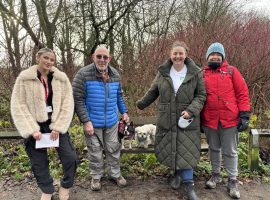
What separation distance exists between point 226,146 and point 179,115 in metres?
0.74

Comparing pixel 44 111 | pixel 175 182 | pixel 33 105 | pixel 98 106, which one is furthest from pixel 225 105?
pixel 33 105

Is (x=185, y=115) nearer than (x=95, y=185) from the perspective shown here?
Yes

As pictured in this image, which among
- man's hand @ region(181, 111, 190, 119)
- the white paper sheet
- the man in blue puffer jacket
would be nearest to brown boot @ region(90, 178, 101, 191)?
the man in blue puffer jacket

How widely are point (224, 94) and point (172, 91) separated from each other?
2.10 feet

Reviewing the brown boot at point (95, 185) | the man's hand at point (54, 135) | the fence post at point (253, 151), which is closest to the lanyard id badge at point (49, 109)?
the man's hand at point (54, 135)

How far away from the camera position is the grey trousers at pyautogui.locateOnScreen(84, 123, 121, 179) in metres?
3.90

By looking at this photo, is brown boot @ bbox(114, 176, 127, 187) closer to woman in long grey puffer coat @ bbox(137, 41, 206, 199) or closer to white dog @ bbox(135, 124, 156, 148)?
white dog @ bbox(135, 124, 156, 148)

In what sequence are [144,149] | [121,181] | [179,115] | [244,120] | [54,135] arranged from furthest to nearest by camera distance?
[144,149]
[121,181]
[179,115]
[244,120]
[54,135]

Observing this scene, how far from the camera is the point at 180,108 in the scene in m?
3.65

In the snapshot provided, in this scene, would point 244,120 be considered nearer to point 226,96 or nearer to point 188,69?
point 226,96

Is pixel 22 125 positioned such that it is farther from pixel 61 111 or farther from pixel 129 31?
pixel 129 31

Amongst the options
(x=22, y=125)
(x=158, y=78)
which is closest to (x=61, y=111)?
(x=22, y=125)

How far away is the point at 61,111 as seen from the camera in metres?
3.48

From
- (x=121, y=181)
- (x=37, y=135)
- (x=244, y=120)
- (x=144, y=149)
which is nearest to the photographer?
(x=37, y=135)
